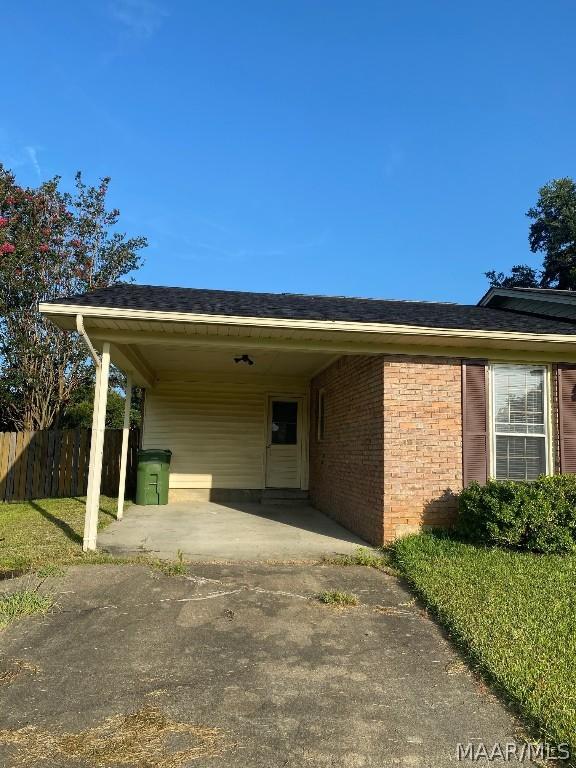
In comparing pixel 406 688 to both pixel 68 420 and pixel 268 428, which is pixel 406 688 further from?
pixel 68 420

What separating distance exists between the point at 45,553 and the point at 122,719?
13.1 feet

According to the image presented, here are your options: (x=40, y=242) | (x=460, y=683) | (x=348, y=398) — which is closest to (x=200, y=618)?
(x=460, y=683)

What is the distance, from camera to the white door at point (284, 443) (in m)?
12.1

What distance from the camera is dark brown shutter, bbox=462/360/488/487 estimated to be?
7066mm

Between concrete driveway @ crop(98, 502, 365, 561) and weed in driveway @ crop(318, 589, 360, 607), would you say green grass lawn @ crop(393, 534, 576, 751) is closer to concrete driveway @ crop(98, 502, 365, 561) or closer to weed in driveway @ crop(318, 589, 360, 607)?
weed in driveway @ crop(318, 589, 360, 607)

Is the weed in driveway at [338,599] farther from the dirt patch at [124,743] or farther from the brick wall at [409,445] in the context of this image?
the dirt patch at [124,743]

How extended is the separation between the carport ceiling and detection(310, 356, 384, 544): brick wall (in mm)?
453

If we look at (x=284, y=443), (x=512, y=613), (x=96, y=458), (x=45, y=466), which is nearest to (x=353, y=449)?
(x=96, y=458)

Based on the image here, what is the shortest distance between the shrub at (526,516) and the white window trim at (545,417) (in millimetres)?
758

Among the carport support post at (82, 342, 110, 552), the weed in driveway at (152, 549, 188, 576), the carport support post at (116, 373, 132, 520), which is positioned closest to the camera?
the weed in driveway at (152, 549, 188, 576)

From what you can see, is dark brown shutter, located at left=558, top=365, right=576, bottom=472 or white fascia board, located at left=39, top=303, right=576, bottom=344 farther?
dark brown shutter, located at left=558, top=365, right=576, bottom=472

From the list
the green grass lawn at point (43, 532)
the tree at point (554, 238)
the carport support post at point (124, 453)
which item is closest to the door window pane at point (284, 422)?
the carport support post at point (124, 453)

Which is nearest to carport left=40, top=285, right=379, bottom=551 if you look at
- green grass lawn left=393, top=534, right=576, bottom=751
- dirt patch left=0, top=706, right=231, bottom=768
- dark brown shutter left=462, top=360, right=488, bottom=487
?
dark brown shutter left=462, top=360, right=488, bottom=487

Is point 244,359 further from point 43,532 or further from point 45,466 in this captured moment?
point 45,466
